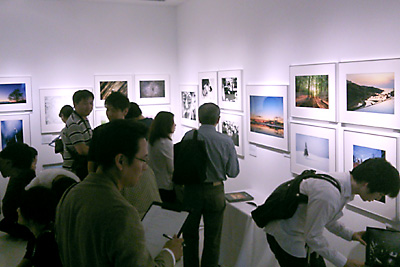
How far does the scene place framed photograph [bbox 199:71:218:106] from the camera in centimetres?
800

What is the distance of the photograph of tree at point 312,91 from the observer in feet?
16.6

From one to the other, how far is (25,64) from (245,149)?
197 inches

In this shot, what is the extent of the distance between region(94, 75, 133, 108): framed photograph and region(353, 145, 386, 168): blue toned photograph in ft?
20.3

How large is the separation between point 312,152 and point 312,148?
0.05 m

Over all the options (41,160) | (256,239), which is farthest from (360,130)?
(41,160)

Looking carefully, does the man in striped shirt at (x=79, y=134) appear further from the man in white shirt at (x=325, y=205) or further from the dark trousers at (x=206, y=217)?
the man in white shirt at (x=325, y=205)

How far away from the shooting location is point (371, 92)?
435 cm

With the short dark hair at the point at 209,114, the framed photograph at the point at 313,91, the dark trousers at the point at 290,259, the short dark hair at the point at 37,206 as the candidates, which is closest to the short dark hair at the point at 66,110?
the short dark hair at the point at 209,114

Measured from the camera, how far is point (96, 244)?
207 cm

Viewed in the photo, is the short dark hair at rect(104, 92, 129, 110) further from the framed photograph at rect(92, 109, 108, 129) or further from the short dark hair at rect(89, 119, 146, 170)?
the framed photograph at rect(92, 109, 108, 129)

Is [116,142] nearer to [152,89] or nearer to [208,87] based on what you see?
[208,87]

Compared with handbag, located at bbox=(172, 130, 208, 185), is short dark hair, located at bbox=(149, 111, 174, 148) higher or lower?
higher

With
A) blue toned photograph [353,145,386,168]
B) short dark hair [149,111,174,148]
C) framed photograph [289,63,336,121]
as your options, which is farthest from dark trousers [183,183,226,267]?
blue toned photograph [353,145,386,168]

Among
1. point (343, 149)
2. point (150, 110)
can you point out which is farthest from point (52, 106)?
point (343, 149)
